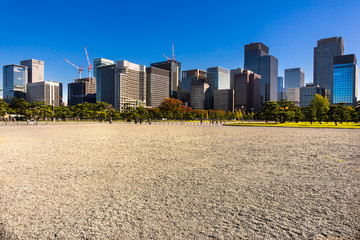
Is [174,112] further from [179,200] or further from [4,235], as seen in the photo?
[4,235]

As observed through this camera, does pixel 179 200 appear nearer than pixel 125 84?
Yes

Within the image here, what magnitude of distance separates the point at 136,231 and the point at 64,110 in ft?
292

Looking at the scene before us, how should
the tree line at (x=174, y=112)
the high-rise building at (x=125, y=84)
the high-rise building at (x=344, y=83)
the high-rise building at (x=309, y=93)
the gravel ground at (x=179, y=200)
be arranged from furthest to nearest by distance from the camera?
the high-rise building at (x=309, y=93), the high-rise building at (x=344, y=83), the high-rise building at (x=125, y=84), the tree line at (x=174, y=112), the gravel ground at (x=179, y=200)

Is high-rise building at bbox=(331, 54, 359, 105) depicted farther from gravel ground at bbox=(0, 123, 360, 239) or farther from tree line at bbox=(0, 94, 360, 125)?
gravel ground at bbox=(0, 123, 360, 239)

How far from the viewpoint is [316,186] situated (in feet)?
18.4

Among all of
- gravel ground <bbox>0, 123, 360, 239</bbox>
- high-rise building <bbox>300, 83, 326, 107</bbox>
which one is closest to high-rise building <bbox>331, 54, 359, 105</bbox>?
high-rise building <bbox>300, 83, 326, 107</bbox>

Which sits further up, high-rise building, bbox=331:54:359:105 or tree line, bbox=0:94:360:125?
high-rise building, bbox=331:54:359:105

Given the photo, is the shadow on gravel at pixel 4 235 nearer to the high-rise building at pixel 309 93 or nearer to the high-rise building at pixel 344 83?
the high-rise building at pixel 309 93

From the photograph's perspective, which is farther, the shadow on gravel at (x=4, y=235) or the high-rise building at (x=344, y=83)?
the high-rise building at (x=344, y=83)

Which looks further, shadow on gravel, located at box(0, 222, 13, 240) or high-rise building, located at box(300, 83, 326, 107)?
high-rise building, located at box(300, 83, 326, 107)

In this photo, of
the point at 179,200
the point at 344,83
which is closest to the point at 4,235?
the point at 179,200

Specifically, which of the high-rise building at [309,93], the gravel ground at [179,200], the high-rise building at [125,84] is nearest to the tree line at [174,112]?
the gravel ground at [179,200]

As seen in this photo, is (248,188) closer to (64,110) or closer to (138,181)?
(138,181)

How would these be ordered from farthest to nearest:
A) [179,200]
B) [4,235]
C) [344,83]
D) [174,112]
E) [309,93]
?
[309,93] < [344,83] < [174,112] < [179,200] < [4,235]
